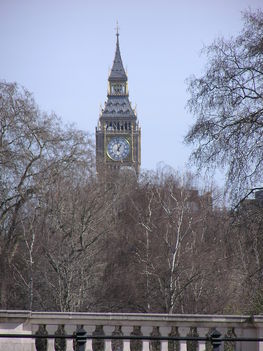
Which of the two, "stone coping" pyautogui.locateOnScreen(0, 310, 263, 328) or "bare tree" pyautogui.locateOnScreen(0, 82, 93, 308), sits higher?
"bare tree" pyautogui.locateOnScreen(0, 82, 93, 308)

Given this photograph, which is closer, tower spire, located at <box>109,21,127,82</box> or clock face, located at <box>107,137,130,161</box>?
clock face, located at <box>107,137,130,161</box>

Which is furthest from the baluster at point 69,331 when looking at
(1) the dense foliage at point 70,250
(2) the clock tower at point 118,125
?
(2) the clock tower at point 118,125

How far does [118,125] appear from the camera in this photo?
18250 centimetres

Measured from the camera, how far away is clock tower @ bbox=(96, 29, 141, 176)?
177363 mm

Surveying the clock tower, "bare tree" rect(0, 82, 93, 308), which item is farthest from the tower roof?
"bare tree" rect(0, 82, 93, 308)

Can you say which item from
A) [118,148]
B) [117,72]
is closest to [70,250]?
[118,148]

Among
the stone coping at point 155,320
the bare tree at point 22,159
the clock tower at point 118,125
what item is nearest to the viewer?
the stone coping at point 155,320

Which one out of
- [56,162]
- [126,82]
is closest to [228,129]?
[56,162]

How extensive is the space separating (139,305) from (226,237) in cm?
2631

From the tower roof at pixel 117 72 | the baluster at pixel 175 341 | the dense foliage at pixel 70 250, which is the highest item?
the tower roof at pixel 117 72

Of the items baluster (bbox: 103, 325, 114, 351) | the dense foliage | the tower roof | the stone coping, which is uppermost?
the tower roof

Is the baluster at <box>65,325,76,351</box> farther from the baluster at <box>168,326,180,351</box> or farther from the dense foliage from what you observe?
the dense foliage

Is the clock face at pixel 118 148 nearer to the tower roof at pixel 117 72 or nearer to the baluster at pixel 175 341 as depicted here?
the tower roof at pixel 117 72

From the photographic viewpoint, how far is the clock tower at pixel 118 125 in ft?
582
